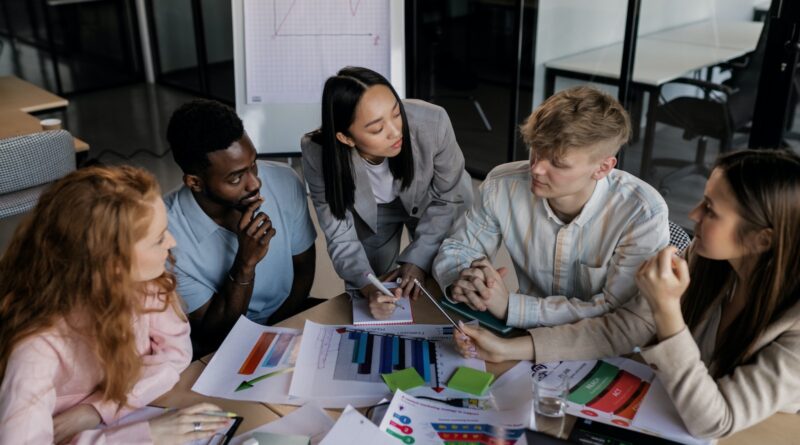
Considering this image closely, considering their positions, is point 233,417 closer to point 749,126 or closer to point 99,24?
point 749,126

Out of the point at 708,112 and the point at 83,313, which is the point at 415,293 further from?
the point at 708,112

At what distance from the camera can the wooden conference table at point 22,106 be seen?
3.32 metres

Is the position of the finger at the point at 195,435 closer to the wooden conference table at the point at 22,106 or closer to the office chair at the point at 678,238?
the office chair at the point at 678,238

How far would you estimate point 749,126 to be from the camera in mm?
3262

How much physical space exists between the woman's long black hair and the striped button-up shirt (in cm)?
33

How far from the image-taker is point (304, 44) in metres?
3.27

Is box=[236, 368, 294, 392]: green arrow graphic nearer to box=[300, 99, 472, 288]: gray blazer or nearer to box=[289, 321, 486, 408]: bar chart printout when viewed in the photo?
box=[289, 321, 486, 408]: bar chart printout

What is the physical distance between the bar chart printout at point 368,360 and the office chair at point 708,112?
2.24 metres

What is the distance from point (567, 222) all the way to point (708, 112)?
2.07m

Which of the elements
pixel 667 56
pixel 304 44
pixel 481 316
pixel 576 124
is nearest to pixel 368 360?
pixel 481 316

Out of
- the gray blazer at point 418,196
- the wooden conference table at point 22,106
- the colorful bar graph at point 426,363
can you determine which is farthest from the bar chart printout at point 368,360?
the wooden conference table at point 22,106

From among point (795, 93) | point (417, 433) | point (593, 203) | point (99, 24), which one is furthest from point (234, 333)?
point (99, 24)

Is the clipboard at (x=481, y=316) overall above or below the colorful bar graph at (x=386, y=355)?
above

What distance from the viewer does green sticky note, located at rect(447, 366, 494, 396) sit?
1451 millimetres
